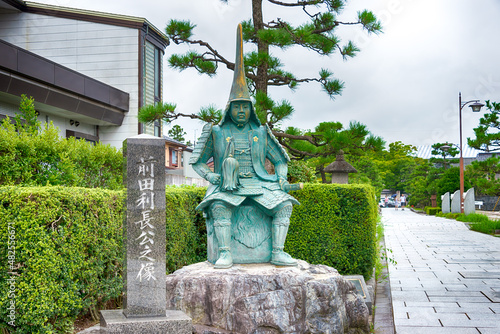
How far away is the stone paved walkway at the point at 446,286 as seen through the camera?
5.99 meters

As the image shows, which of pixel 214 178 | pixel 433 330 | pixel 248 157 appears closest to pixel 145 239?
pixel 214 178

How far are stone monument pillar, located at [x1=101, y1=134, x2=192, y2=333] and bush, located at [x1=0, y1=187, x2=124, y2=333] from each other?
79cm

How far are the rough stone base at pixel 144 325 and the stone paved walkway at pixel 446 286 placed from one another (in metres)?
2.97

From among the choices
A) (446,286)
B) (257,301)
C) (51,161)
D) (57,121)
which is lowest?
(446,286)

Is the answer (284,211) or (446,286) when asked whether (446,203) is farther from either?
(284,211)

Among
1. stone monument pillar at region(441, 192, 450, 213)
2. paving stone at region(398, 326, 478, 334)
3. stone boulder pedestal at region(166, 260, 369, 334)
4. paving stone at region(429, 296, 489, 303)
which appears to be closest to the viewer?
stone boulder pedestal at region(166, 260, 369, 334)

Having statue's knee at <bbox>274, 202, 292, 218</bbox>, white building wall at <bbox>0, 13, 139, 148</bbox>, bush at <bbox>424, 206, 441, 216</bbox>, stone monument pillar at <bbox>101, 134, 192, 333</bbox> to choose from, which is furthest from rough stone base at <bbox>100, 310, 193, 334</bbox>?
bush at <bbox>424, 206, 441, 216</bbox>

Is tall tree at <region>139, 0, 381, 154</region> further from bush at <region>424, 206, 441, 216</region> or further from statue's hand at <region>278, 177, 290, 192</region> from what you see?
bush at <region>424, 206, 441, 216</region>

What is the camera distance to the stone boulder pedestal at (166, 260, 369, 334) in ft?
15.9

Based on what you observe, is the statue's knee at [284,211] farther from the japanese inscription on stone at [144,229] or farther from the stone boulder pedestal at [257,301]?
the japanese inscription on stone at [144,229]

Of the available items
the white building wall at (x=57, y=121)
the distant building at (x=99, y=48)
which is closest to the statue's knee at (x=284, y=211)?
the white building wall at (x=57, y=121)

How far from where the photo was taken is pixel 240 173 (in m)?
5.70

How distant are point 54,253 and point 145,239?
44.8 inches

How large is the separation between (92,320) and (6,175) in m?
2.01
